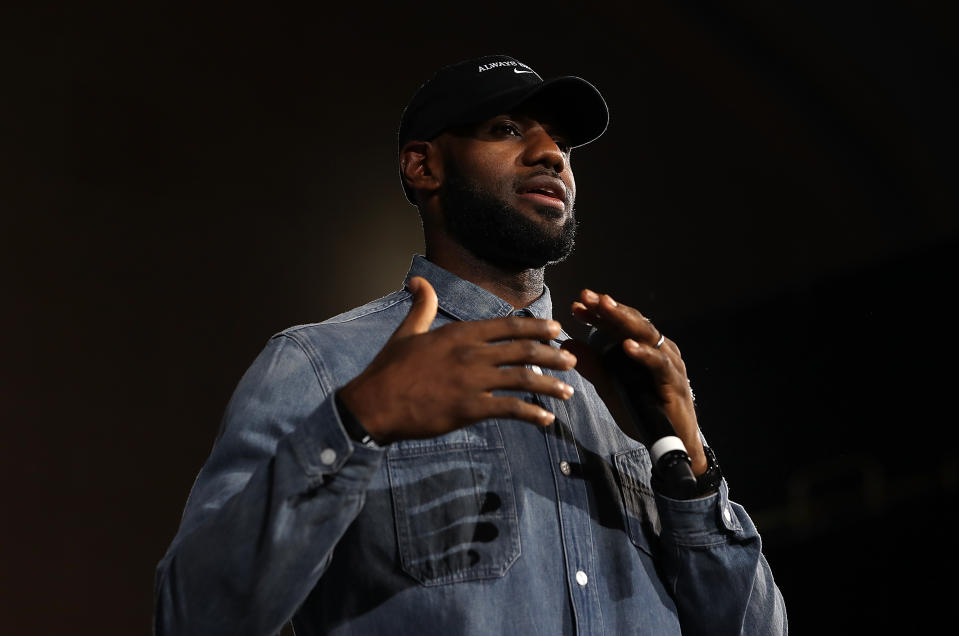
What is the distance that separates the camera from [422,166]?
4.60 ft

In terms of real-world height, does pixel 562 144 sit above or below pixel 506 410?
above

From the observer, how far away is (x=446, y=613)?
97 cm

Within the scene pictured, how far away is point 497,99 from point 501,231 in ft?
0.58

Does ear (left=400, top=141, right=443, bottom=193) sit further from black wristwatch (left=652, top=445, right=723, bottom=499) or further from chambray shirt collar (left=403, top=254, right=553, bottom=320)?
black wristwatch (left=652, top=445, right=723, bottom=499)

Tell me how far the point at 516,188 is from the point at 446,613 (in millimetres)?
560

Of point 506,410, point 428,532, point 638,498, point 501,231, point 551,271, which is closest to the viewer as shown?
point 506,410

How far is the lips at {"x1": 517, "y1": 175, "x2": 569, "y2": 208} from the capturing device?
4.24 ft

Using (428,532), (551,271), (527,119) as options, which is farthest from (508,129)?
(551,271)

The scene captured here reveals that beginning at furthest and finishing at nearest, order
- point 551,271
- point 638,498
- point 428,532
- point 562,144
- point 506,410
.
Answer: point 551,271 → point 562,144 → point 638,498 → point 428,532 → point 506,410

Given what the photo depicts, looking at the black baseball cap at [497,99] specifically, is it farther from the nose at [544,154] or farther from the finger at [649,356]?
the finger at [649,356]

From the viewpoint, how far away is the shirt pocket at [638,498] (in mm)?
1121

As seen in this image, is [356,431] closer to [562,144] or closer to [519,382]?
[519,382]

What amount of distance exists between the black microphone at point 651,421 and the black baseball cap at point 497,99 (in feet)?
1.21

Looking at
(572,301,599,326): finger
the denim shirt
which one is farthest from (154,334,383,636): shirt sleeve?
(572,301,599,326): finger
